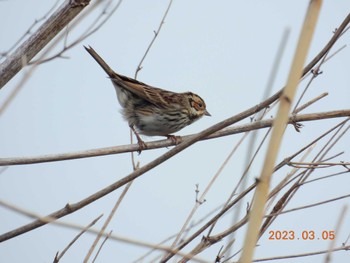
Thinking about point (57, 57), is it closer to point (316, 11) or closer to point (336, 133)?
point (336, 133)

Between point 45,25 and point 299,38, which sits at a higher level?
point 45,25

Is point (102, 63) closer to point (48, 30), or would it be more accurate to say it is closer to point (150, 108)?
point (150, 108)

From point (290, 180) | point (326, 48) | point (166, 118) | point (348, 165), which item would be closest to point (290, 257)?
point (290, 180)

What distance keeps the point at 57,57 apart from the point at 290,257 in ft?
4.88

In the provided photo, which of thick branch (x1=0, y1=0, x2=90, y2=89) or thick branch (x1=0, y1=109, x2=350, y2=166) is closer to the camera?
thick branch (x1=0, y1=0, x2=90, y2=89)

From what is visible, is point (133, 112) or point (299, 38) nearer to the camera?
point (299, 38)

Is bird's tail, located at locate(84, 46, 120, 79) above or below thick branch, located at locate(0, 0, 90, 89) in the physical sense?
above

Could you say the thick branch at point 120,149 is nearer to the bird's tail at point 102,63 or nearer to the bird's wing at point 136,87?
the bird's tail at point 102,63

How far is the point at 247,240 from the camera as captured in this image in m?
1.02

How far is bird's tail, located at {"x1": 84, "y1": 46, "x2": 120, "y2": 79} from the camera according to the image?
15.0 feet

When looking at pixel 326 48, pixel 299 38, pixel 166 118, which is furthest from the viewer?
pixel 166 118

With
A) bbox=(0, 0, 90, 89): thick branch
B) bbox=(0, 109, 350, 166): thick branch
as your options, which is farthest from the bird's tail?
bbox=(0, 0, 90, 89): thick branch

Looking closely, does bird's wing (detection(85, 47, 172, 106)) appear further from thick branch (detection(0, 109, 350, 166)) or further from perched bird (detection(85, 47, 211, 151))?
thick branch (detection(0, 109, 350, 166))

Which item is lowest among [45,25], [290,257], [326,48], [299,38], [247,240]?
[247,240]
